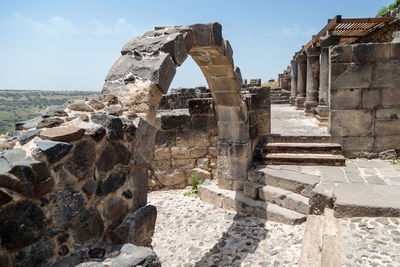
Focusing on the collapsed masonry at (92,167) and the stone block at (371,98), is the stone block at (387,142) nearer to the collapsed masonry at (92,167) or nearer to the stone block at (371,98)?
the stone block at (371,98)

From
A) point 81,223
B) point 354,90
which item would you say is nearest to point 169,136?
point 354,90

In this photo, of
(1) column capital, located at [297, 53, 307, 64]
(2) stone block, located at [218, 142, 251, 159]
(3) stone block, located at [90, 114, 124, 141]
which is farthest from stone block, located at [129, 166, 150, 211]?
(1) column capital, located at [297, 53, 307, 64]

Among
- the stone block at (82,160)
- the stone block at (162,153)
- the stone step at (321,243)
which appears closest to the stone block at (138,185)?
the stone block at (82,160)

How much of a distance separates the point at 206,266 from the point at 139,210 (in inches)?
68.3

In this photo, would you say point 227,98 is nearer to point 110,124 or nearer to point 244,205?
point 244,205

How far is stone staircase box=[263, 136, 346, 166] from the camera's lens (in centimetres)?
548

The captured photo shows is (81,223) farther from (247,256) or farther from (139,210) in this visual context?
(247,256)

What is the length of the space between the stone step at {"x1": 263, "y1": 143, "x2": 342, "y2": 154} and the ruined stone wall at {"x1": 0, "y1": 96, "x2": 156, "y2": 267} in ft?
12.3

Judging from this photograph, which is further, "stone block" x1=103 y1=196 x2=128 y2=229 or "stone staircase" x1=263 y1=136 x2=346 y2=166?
"stone staircase" x1=263 y1=136 x2=346 y2=166

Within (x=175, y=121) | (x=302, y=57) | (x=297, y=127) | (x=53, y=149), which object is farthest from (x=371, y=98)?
(x=302, y=57)

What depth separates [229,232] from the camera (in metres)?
4.74

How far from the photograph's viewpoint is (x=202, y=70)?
5.32 meters

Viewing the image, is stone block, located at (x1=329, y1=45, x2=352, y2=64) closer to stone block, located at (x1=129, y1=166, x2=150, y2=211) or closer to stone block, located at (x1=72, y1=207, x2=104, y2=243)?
stone block, located at (x1=129, y1=166, x2=150, y2=211)

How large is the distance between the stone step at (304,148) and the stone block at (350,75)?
1132mm
